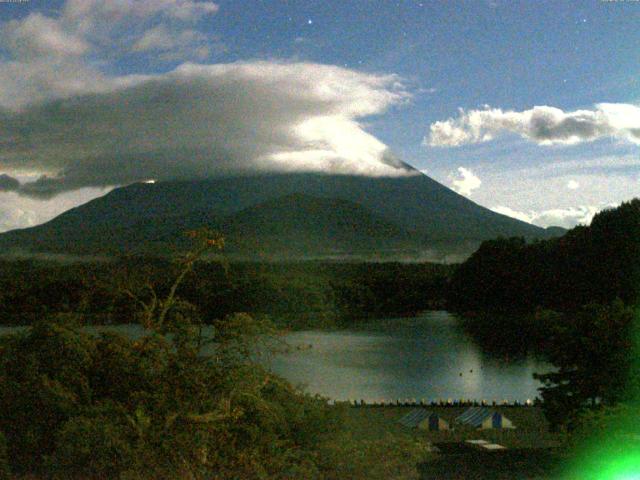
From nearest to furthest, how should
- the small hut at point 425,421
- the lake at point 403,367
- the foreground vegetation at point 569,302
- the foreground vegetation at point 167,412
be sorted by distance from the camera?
the foreground vegetation at point 167,412 < the foreground vegetation at point 569,302 < the small hut at point 425,421 < the lake at point 403,367

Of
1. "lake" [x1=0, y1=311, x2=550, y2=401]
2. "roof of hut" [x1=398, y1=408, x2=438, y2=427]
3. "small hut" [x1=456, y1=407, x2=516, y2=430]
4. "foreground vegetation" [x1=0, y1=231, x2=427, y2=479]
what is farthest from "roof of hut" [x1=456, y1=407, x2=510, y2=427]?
"foreground vegetation" [x1=0, y1=231, x2=427, y2=479]

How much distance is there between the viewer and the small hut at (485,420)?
15.4 meters

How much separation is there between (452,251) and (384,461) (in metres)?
82.2

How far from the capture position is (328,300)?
51.0m

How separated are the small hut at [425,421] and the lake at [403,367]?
344 cm

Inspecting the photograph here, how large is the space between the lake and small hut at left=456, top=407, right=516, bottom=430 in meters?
4.47

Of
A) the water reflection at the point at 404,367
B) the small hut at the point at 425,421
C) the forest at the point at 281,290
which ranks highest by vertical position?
the forest at the point at 281,290

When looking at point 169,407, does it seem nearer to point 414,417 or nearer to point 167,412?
point 167,412

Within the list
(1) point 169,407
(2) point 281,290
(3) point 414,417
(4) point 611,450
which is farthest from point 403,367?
(1) point 169,407

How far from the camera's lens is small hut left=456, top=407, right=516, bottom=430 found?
1538 centimetres

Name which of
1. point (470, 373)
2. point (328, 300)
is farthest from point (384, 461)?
point (328, 300)

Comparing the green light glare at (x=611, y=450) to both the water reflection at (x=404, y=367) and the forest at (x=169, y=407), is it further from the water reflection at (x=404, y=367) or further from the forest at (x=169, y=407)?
the water reflection at (x=404, y=367)

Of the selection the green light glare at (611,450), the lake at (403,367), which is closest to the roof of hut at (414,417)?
the lake at (403,367)

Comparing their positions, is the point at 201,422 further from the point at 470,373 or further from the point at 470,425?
the point at 470,373
